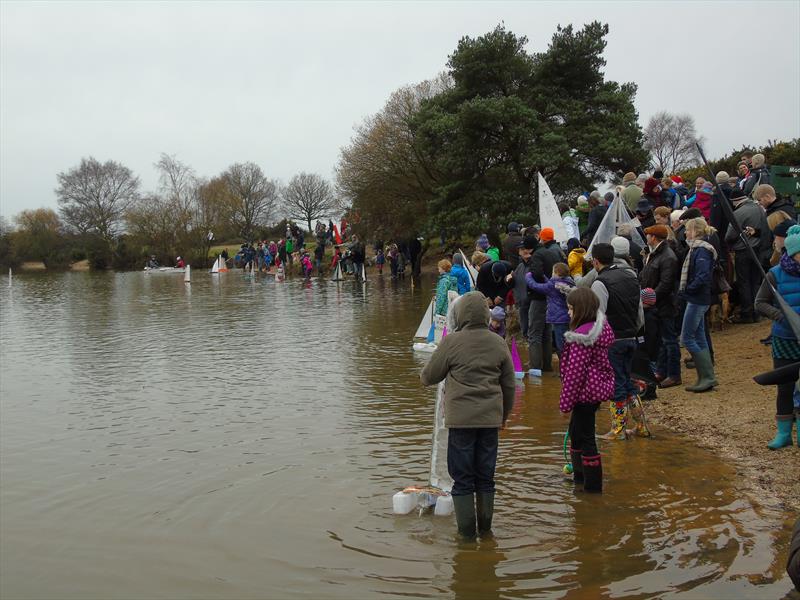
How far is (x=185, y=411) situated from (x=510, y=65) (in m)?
26.5

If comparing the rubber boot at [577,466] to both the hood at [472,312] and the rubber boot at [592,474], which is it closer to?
the rubber boot at [592,474]

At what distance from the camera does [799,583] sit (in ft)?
10.2

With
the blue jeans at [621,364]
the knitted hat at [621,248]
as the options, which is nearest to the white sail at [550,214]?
the knitted hat at [621,248]

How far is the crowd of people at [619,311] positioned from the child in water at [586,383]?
0.4 inches

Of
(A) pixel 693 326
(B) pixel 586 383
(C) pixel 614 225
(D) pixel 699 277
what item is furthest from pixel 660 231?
(B) pixel 586 383

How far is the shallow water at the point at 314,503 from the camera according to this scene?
5.05 meters

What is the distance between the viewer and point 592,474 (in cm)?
643

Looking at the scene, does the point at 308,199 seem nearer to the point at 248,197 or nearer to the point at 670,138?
the point at 248,197

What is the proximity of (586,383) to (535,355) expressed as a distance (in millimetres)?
5510

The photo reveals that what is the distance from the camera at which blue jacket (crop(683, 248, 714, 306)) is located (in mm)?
9219

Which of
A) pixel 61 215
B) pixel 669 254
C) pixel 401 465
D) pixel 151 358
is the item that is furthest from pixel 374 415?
pixel 61 215

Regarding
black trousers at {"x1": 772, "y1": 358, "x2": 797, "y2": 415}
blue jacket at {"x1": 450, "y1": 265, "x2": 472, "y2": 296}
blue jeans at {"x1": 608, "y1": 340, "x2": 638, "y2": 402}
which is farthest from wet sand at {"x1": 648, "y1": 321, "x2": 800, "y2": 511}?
blue jacket at {"x1": 450, "y1": 265, "x2": 472, "y2": 296}

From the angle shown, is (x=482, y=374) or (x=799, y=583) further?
(x=482, y=374)

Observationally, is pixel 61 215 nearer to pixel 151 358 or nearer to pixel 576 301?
pixel 151 358
